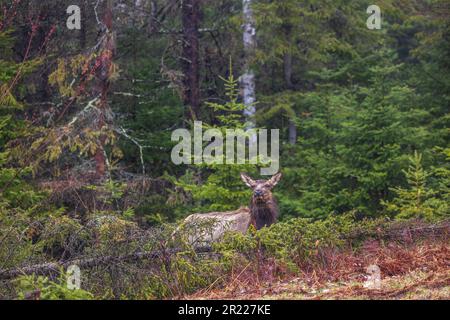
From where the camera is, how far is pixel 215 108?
46.5 feet

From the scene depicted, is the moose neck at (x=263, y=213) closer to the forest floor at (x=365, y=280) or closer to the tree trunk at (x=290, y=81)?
the forest floor at (x=365, y=280)

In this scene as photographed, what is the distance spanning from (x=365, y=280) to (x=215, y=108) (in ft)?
22.0

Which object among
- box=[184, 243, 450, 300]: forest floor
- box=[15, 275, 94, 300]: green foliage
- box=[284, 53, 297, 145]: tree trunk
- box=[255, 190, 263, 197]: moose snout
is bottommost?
box=[184, 243, 450, 300]: forest floor

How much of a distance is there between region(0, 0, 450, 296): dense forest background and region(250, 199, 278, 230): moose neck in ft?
6.16

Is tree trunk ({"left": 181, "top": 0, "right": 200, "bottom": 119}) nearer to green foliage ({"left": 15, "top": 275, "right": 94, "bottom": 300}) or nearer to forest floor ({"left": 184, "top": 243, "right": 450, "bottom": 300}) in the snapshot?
forest floor ({"left": 184, "top": 243, "right": 450, "bottom": 300})

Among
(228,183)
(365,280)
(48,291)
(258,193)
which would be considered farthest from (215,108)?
(48,291)

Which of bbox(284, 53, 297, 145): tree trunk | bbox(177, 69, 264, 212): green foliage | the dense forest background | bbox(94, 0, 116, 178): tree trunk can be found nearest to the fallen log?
the dense forest background

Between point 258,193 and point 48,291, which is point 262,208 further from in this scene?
point 48,291

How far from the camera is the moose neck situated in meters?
12.1

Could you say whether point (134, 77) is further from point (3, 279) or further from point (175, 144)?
point (3, 279)

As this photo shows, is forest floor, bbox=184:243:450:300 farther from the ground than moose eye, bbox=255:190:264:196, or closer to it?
closer to it

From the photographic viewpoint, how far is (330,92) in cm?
1938

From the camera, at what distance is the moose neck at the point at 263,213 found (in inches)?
478

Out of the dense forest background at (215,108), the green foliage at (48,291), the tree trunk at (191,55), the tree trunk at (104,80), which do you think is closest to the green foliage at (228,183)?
the dense forest background at (215,108)
